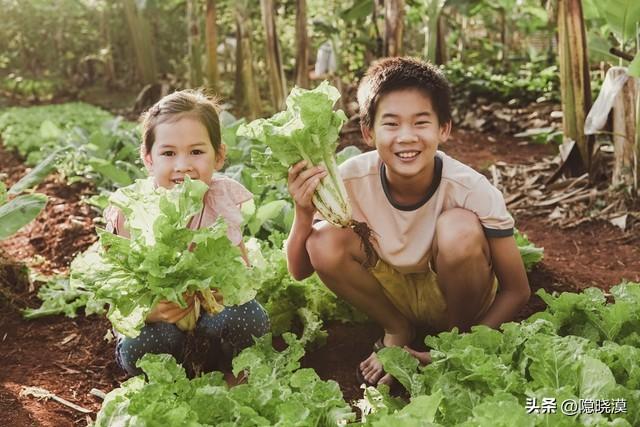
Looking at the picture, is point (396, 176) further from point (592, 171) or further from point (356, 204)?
point (592, 171)

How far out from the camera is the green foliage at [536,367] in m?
1.85

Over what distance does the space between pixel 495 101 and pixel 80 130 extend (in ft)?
15.3

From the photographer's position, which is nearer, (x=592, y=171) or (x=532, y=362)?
(x=532, y=362)

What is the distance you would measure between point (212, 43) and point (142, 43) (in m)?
5.70

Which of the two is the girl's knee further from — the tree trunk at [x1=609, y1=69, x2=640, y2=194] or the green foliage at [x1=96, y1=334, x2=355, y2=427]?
the tree trunk at [x1=609, y1=69, x2=640, y2=194]

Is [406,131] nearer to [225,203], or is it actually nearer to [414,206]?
[414,206]

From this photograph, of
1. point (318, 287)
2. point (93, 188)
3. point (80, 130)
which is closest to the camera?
point (318, 287)

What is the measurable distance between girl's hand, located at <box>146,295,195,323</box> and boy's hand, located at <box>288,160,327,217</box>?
20.1 inches

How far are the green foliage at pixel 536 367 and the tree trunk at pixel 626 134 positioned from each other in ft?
7.15

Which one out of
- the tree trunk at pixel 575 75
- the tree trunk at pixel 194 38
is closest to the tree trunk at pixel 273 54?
the tree trunk at pixel 575 75

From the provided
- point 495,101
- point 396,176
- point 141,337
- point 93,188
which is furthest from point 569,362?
point 495,101

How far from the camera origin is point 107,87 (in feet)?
49.0

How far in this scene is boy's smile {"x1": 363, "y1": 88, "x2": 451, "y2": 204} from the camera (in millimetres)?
2576

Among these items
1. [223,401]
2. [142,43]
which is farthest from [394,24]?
[142,43]
